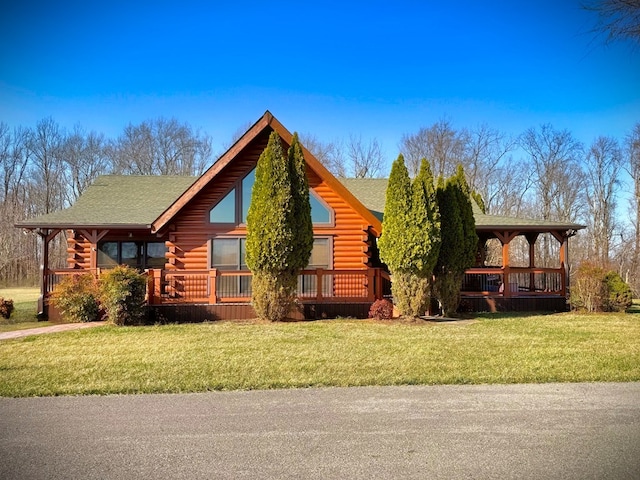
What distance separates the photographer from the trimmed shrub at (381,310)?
14.1m

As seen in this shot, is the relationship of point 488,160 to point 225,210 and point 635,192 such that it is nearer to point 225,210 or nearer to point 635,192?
point 635,192

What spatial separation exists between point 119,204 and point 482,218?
46.0ft

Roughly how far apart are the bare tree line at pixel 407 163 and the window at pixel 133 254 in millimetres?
26385

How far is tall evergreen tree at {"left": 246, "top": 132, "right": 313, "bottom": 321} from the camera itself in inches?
531

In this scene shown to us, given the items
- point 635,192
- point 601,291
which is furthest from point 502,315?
point 635,192

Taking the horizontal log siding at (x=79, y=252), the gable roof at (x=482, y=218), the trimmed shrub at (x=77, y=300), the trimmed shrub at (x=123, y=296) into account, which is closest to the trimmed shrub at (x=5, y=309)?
the trimmed shrub at (x=77, y=300)

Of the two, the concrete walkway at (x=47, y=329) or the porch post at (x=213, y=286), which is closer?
the concrete walkway at (x=47, y=329)

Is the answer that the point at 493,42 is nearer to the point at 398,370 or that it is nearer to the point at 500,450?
the point at 398,370

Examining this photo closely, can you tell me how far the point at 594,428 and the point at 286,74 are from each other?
17.8 m

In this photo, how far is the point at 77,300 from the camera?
13914mm

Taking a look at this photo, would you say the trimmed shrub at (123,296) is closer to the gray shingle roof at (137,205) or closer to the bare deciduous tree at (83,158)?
the gray shingle roof at (137,205)

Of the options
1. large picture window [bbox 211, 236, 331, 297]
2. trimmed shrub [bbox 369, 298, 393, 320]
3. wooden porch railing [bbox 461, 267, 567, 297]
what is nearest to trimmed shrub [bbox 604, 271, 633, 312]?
wooden porch railing [bbox 461, 267, 567, 297]

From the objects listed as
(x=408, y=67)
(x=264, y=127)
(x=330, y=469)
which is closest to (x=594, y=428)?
(x=330, y=469)

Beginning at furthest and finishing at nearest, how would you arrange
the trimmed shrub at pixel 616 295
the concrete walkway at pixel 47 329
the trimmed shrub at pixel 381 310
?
the trimmed shrub at pixel 616 295 < the trimmed shrub at pixel 381 310 < the concrete walkway at pixel 47 329
